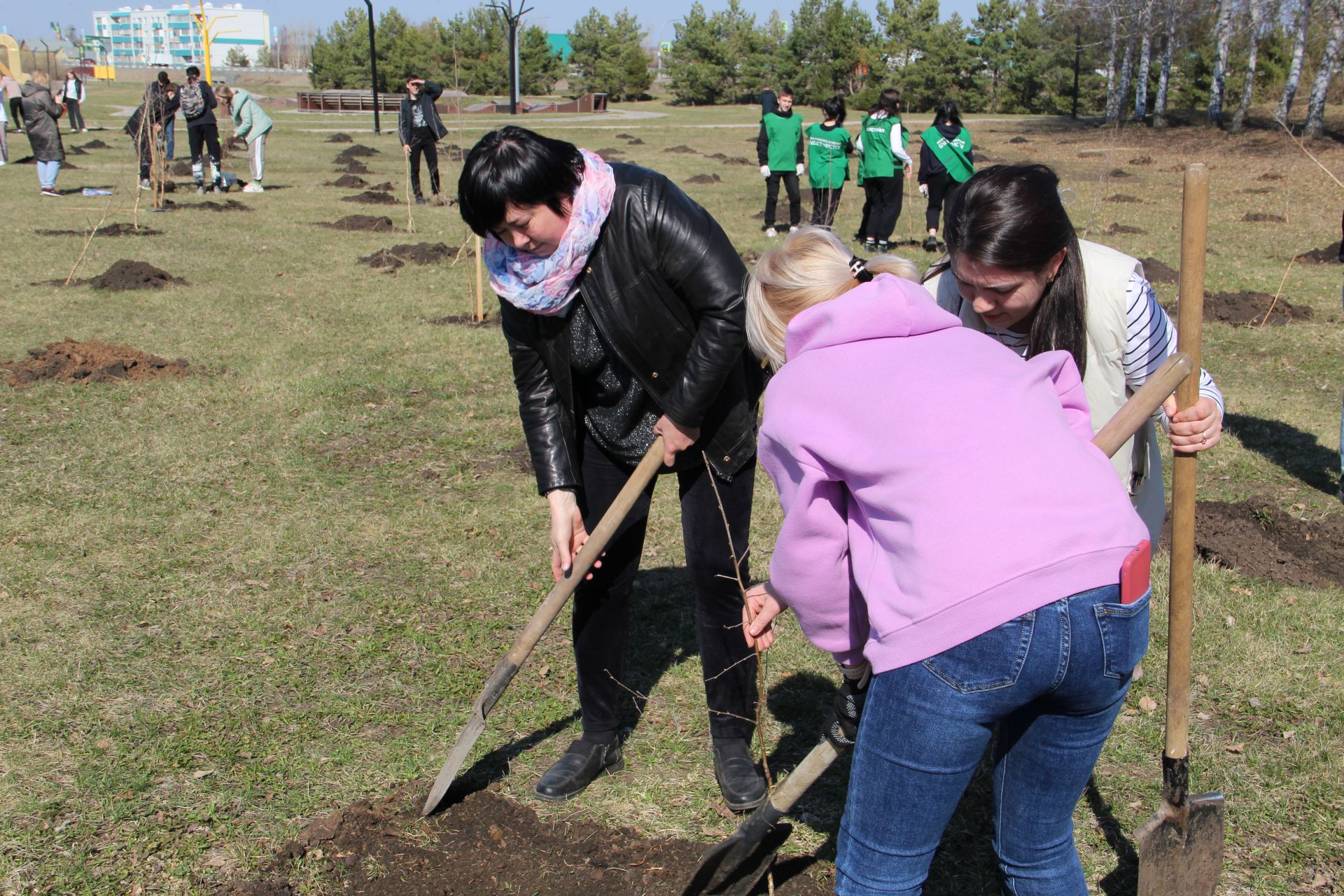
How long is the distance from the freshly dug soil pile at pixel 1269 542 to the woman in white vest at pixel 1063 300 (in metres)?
2.55

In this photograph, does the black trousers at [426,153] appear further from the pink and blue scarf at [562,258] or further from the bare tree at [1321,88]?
the bare tree at [1321,88]

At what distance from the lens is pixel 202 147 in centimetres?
1742

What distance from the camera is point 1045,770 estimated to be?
1.95 meters

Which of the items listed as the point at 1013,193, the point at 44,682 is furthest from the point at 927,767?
the point at 44,682

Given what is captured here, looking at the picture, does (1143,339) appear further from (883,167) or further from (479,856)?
(883,167)

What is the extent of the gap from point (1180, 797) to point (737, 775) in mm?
1208

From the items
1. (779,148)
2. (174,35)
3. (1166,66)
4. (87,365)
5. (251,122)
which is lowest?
(87,365)

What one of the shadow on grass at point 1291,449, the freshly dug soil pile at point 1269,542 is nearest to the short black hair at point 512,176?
the freshly dug soil pile at point 1269,542

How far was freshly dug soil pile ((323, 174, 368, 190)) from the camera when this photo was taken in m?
18.9

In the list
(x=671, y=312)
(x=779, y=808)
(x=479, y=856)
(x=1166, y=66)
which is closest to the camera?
(x=779, y=808)

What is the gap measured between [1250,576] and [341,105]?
45.2 m

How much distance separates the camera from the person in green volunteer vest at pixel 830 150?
12.8 meters

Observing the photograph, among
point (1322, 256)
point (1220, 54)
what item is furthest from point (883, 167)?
point (1220, 54)

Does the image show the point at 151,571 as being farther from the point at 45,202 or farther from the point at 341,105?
the point at 341,105
